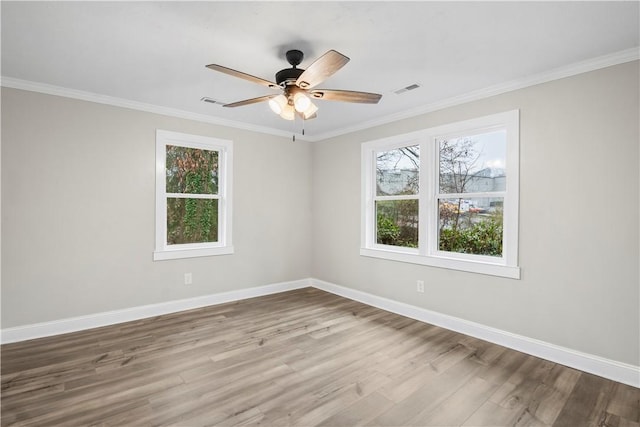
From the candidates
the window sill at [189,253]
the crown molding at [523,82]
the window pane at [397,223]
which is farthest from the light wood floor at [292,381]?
the crown molding at [523,82]

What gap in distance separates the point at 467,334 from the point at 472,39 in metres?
2.80

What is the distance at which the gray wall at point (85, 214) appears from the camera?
322cm

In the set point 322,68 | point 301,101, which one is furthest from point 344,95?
point 322,68

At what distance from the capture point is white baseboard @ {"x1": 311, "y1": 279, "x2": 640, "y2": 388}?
255cm

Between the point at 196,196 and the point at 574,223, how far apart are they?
13.7ft

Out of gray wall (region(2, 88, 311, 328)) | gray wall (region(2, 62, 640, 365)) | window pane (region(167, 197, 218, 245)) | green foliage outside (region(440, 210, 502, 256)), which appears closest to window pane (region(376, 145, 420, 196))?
gray wall (region(2, 62, 640, 365))

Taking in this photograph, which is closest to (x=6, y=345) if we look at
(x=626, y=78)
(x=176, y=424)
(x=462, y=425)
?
(x=176, y=424)

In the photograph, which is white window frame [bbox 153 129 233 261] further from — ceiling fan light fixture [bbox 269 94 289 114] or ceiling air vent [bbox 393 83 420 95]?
ceiling air vent [bbox 393 83 420 95]

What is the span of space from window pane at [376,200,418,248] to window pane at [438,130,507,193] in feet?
1.77

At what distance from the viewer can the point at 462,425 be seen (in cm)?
203

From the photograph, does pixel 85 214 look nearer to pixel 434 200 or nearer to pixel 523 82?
pixel 434 200

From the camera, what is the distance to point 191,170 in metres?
4.42

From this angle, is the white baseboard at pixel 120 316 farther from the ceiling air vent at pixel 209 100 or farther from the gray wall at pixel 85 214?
the ceiling air vent at pixel 209 100

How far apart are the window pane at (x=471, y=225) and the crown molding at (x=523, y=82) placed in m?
1.07
